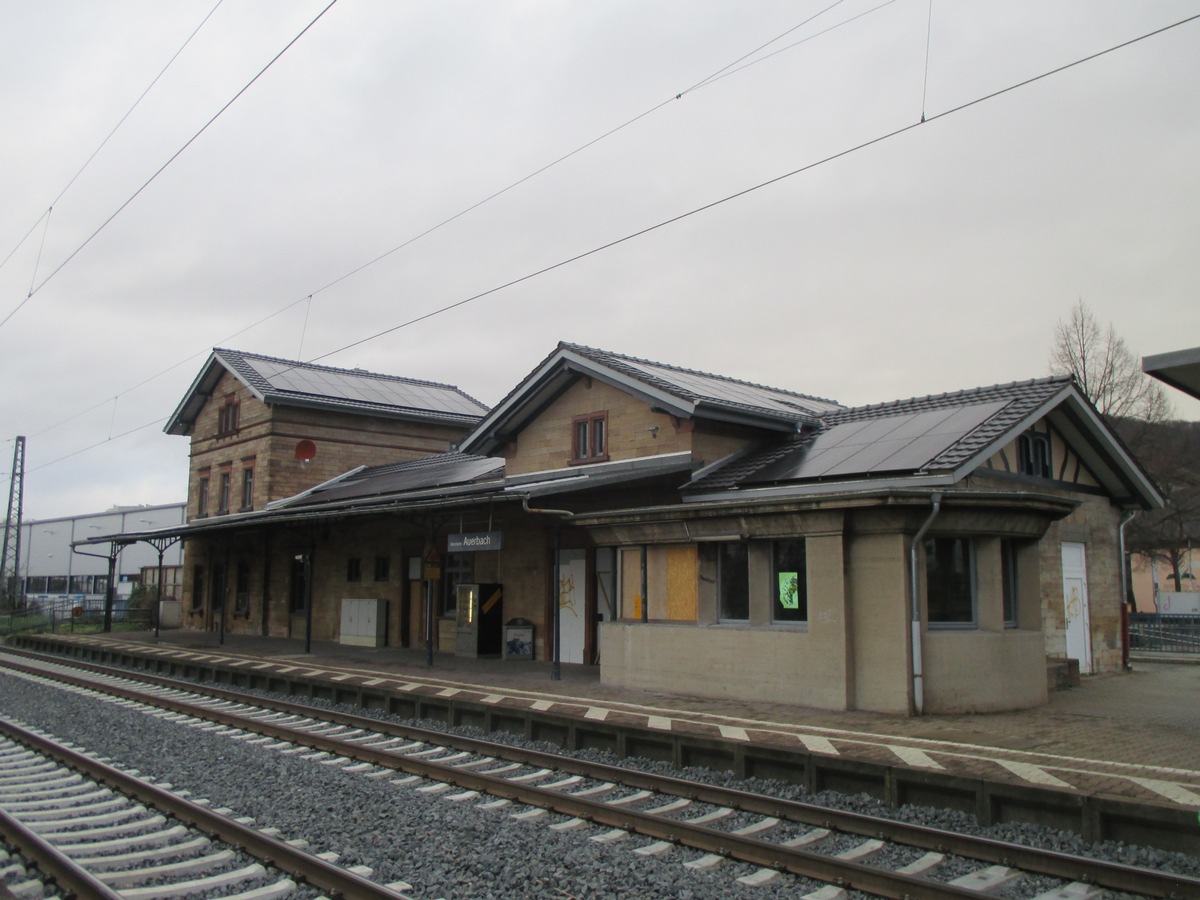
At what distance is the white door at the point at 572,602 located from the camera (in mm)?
17969

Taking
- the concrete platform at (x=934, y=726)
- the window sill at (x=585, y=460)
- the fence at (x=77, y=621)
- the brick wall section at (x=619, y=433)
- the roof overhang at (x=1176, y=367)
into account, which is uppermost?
the brick wall section at (x=619, y=433)

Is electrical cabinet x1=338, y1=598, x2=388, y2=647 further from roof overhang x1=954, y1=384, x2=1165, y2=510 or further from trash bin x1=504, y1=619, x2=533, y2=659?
roof overhang x1=954, y1=384, x2=1165, y2=510

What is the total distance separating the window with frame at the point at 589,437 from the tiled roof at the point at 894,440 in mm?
2592

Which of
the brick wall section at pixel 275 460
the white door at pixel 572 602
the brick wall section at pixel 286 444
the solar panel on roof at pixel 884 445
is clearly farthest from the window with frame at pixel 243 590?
the solar panel on roof at pixel 884 445

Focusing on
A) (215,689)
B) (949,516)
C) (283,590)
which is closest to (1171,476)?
(949,516)

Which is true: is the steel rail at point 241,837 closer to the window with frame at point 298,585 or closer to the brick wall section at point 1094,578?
the brick wall section at point 1094,578

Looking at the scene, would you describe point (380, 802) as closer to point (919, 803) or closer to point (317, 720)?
point (919, 803)

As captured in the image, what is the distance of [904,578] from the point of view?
11.1 meters

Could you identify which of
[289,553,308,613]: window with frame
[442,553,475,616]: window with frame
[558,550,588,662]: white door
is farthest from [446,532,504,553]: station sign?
[289,553,308,613]: window with frame

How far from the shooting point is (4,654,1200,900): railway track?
5801 millimetres

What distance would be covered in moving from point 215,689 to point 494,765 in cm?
826

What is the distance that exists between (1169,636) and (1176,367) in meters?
20.6

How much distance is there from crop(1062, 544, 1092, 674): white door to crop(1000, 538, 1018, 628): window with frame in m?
4.31

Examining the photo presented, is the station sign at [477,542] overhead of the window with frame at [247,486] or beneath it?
beneath
